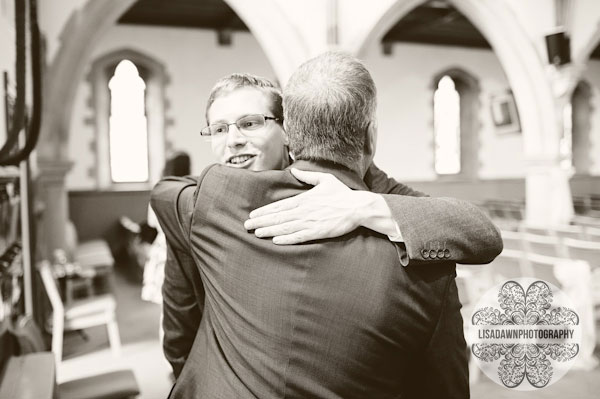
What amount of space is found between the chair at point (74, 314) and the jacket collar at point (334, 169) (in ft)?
11.9

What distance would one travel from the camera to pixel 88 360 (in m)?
4.47

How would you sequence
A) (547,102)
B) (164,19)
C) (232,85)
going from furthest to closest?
(164,19) < (547,102) < (232,85)

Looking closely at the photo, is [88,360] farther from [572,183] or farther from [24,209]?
[572,183]

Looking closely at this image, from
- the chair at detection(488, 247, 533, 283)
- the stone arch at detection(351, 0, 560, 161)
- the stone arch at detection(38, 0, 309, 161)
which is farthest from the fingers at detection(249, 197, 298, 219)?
the stone arch at detection(351, 0, 560, 161)

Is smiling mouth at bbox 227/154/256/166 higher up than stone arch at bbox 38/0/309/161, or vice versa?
stone arch at bbox 38/0/309/161

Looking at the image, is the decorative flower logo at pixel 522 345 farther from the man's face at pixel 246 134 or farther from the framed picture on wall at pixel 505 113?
the framed picture on wall at pixel 505 113

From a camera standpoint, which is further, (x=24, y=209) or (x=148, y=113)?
(x=148, y=113)

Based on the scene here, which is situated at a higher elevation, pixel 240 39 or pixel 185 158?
pixel 240 39

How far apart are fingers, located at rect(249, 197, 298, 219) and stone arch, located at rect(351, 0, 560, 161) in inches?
265

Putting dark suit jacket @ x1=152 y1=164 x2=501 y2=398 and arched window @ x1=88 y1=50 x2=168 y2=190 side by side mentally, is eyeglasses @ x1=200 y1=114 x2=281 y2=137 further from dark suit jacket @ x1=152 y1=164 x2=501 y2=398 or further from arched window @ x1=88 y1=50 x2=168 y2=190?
arched window @ x1=88 y1=50 x2=168 y2=190

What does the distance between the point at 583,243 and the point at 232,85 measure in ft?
10.4

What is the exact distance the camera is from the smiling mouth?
55.3 inches

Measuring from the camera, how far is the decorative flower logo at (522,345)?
2977 mm

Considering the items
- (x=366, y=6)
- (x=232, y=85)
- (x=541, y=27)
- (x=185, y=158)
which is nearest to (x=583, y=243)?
(x=185, y=158)
